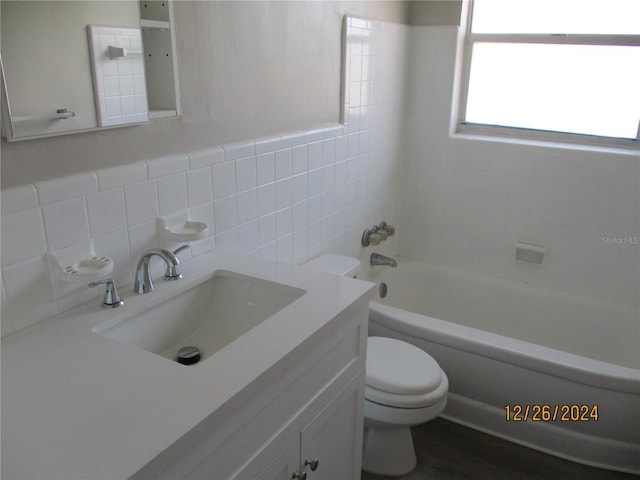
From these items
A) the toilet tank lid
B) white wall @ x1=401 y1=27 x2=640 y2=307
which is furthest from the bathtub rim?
white wall @ x1=401 y1=27 x2=640 y2=307

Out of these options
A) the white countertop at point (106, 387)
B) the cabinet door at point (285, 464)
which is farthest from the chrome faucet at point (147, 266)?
the cabinet door at point (285, 464)

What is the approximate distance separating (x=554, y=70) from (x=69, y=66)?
2.23 m

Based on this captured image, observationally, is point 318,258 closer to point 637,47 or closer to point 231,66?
point 231,66

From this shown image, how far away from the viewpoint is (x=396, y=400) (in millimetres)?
1855

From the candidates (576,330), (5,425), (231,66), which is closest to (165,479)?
(5,425)

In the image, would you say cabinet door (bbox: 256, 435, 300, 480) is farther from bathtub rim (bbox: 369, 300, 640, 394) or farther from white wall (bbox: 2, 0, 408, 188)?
bathtub rim (bbox: 369, 300, 640, 394)

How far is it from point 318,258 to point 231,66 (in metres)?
0.87

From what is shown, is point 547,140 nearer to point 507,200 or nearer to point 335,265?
point 507,200

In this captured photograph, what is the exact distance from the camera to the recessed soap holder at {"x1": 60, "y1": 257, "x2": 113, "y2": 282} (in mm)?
1201

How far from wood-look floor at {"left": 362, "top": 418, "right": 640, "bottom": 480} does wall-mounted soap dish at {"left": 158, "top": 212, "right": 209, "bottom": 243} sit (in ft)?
3.79

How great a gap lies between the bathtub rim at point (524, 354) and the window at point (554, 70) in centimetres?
111

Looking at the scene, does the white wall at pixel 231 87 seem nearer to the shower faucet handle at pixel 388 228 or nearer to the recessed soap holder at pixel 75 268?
the recessed soap holder at pixel 75 268

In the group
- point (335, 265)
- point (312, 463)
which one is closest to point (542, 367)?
point (335, 265)

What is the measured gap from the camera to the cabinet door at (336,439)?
1.34 m
